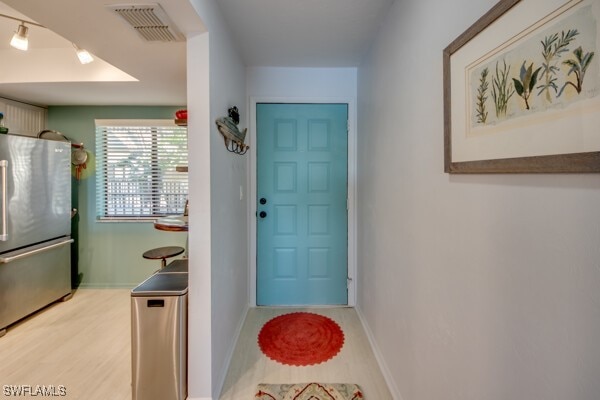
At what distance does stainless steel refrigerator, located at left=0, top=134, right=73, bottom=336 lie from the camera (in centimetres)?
234

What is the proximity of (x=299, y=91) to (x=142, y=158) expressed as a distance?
1961 mm

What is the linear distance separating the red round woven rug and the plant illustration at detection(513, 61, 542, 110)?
1939mm

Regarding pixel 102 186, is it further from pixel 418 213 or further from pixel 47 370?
pixel 418 213

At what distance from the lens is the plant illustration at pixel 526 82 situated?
675 mm

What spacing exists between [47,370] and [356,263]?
248 cm

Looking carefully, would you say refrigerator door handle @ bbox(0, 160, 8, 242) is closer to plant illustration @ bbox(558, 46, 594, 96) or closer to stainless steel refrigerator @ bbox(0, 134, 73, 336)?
stainless steel refrigerator @ bbox(0, 134, 73, 336)

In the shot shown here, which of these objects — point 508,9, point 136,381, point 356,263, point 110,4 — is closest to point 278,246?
point 356,263

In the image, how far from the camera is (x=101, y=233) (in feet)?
10.7

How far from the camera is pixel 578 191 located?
0.58 metres

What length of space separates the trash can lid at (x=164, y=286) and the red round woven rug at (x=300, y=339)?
0.88m

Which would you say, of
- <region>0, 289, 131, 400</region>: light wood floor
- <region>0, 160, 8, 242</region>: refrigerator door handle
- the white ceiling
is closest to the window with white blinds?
the white ceiling

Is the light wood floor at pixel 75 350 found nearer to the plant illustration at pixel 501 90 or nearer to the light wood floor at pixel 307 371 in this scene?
the light wood floor at pixel 307 371

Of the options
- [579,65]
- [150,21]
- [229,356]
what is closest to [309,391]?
[229,356]

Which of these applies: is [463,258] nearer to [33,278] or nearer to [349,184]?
[349,184]
